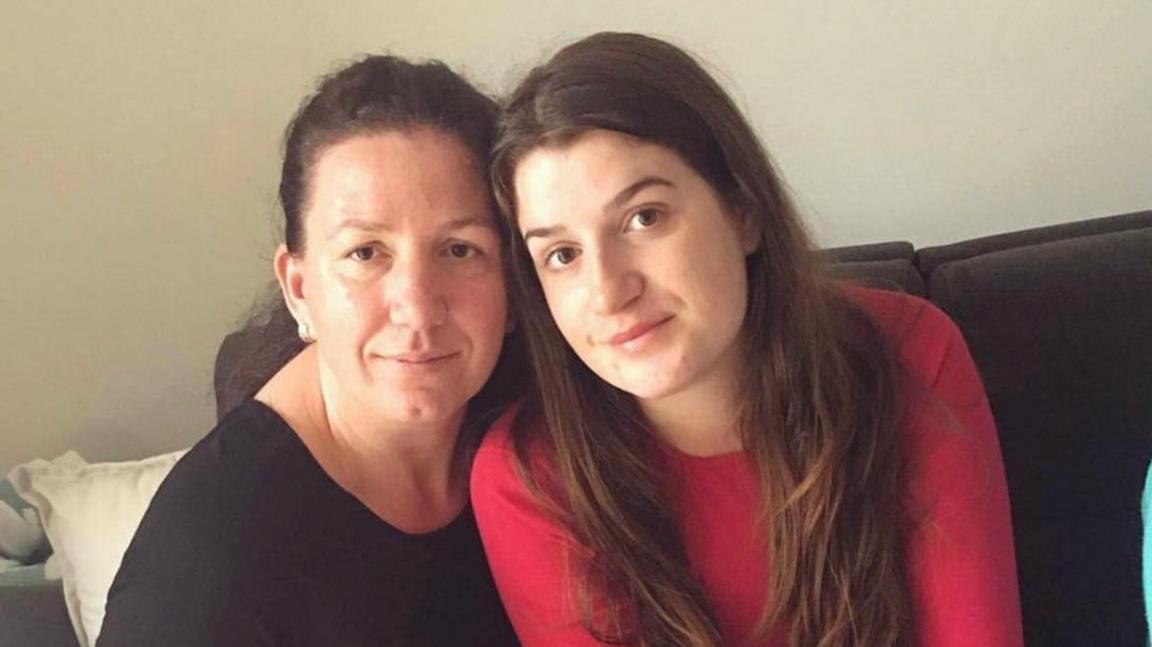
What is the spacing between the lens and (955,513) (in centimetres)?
121

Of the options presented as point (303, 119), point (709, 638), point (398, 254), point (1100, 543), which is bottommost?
point (1100, 543)

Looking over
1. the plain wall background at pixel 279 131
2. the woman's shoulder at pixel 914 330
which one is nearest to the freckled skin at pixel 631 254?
the woman's shoulder at pixel 914 330

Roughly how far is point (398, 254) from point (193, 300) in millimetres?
1017

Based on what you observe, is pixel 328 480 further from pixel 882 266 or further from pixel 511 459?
pixel 882 266

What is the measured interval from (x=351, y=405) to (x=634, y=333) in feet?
1.08

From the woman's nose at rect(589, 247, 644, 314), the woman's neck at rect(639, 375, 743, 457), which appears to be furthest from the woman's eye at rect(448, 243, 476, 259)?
the woman's neck at rect(639, 375, 743, 457)

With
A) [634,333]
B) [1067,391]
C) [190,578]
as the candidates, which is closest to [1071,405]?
[1067,391]

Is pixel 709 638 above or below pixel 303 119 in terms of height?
below

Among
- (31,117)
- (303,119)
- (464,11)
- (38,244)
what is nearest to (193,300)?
(38,244)

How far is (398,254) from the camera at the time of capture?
1.17 meters

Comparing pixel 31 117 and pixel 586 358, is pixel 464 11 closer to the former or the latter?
pixel 31 117

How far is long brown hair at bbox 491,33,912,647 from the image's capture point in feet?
4.04

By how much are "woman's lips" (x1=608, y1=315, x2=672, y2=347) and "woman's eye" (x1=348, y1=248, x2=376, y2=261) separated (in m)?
0.24

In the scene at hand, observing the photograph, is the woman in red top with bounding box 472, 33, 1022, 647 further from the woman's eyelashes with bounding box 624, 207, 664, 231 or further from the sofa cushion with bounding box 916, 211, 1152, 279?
the sofa cushion with bounding box 916, 211, 1152, 279
